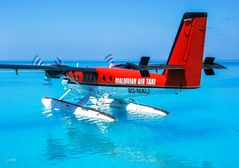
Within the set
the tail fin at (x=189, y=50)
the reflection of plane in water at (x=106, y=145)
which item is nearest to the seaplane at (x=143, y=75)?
the tail fin at (x=189, y=50)

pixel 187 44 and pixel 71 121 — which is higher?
pixel 187 44

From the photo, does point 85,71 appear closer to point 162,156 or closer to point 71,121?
point 71,121

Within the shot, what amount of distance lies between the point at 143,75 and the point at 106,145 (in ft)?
11.3

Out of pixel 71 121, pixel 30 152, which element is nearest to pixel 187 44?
pixel 71 121

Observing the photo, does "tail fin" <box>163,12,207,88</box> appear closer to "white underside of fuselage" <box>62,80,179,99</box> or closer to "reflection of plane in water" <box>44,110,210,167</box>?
"white underside of fuselage" <box>62,80,179,99</box>

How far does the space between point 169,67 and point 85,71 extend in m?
5.10

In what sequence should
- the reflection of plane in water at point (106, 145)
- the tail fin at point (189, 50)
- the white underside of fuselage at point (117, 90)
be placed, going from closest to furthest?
the reflection of plane in water at point (106, 145) < the tail fin at point (189, 50) < the white underside of fuselage at point (117, 90)

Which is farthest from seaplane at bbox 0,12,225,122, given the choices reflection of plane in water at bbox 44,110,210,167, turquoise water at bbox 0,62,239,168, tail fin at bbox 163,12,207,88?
reflection of plane in water at bbox 44,110,210,167

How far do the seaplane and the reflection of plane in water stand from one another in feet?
6.89

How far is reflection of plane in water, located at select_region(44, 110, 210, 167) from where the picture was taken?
10.3m

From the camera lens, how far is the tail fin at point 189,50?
14555mm

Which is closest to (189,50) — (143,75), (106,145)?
(143,75)

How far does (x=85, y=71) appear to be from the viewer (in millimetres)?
17172

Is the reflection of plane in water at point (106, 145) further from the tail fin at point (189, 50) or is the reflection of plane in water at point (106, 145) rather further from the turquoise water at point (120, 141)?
the tail fin at point (189, 50)
